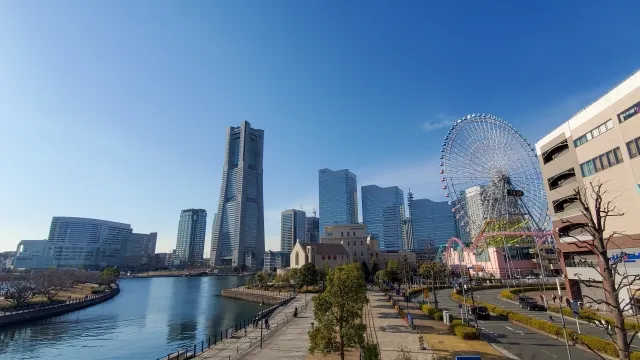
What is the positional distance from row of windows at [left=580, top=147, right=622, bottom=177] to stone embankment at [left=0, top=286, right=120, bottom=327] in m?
103

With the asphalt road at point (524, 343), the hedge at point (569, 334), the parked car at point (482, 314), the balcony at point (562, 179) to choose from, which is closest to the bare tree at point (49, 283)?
the parked car at point (482, 314)

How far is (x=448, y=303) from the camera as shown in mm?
60531

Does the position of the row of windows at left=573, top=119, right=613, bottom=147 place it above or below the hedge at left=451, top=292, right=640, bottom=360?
above

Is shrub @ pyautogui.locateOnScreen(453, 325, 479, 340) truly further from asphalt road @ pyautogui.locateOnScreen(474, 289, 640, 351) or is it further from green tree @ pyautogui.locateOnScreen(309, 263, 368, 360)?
green tree @ pyautogui.locateOnScreen(309, 263, 368, 360)

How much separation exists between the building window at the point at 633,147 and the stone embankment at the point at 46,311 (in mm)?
104254

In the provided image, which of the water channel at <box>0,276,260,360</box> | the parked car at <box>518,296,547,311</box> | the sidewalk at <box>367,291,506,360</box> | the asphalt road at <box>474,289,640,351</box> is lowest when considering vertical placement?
the water channel at <box>0,276,260,360</box>

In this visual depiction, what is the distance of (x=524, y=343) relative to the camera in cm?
3144

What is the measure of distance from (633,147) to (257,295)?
97.2m

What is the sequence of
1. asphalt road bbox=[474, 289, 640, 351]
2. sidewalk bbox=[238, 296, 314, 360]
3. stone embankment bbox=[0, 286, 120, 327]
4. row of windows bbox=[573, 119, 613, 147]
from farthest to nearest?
stone embankment bbox=[0, 286, 120, 327] → row of windows bbox=[573, 119, 613, 147] → sidewalk bbox=[238, 296, 314, 360] → asphalt road bbox=[474, 289, 640, 351]

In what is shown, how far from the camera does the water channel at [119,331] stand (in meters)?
49.4

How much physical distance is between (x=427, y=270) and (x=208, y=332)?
52358 mm

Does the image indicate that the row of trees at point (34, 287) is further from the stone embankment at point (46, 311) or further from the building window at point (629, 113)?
the building window at point (629, 113)

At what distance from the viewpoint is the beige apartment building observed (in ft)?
126

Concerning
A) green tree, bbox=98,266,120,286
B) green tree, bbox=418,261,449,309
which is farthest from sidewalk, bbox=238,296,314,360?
green tree, bbox=98,266,120,286
